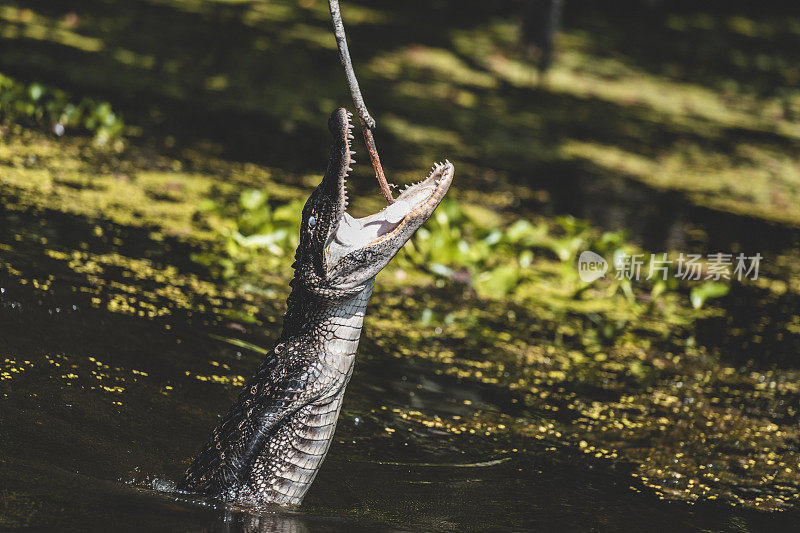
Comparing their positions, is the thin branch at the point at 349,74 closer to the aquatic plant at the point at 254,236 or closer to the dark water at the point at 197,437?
the dark water at the point at 197,437

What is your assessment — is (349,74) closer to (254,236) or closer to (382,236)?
(382,236)

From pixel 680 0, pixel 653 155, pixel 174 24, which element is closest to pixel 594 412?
pixel 653 155

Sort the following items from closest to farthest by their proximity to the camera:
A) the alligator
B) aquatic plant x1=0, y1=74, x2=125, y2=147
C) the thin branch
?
1. the thin branch
2. the alligator
3. aquatic plant x1=0, y1=74, x2=125, y2=147

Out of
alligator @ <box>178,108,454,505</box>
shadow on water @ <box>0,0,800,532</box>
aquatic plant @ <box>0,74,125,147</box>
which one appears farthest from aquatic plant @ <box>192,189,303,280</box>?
alligator @ <box>178,108,454,505</box>

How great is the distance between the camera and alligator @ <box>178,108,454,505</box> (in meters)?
2.82

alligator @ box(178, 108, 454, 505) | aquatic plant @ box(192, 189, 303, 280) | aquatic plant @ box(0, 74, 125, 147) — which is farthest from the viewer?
aquatic plant @ box(0, 74, 125, 147)

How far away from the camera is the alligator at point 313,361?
9.24 ft

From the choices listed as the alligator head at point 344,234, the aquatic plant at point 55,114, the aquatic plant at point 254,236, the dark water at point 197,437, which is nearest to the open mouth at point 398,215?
the alligator head at point 344,234

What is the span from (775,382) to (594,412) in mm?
1208

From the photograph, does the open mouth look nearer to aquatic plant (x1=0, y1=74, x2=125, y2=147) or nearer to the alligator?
the alligator

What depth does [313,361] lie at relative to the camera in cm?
288

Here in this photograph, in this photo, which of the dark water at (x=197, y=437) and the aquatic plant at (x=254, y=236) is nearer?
the dark water at (x=197, y=437)

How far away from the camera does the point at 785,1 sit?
49.2 feet

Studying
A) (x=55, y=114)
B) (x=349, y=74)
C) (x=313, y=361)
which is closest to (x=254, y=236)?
(x=55, y=114)
